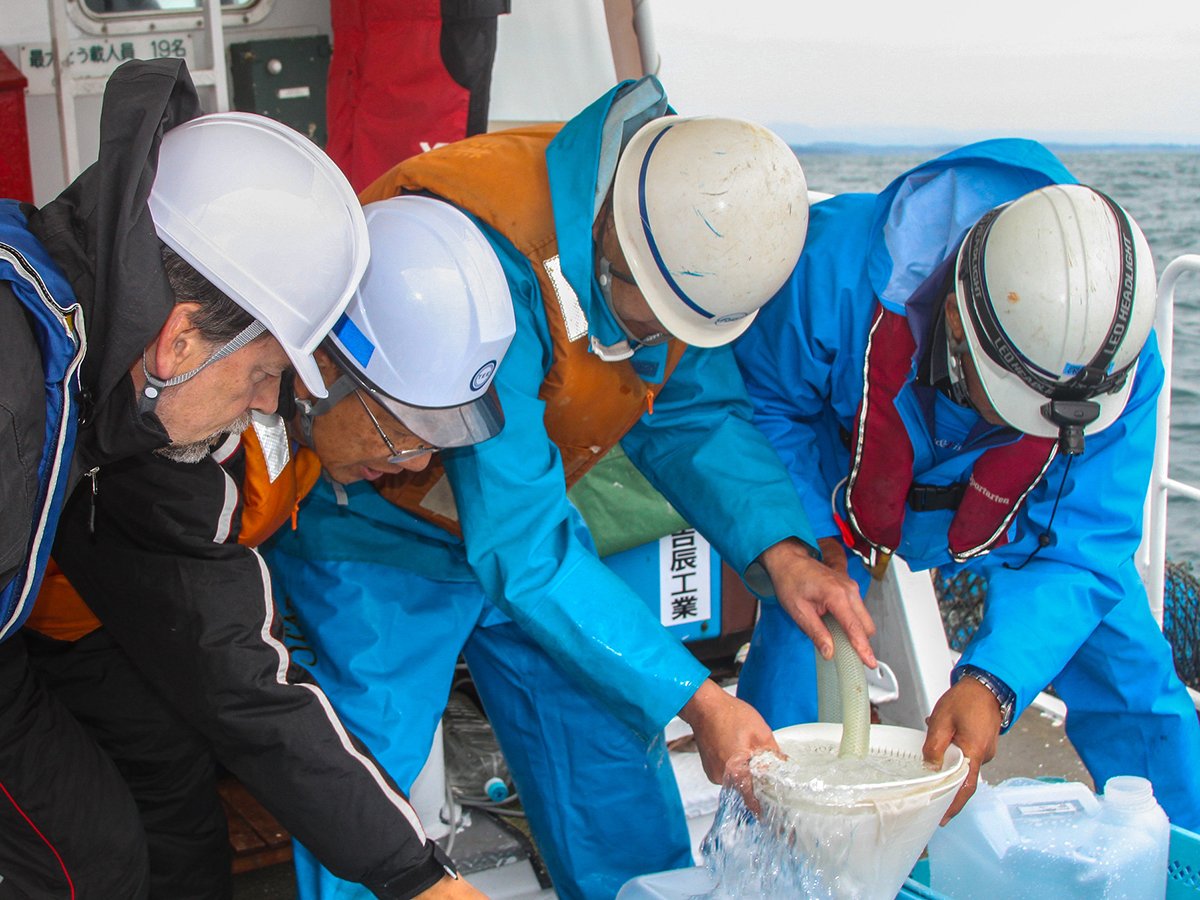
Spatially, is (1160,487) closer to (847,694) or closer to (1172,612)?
(1172,612)

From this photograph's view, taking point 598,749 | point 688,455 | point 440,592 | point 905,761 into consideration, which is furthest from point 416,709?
point 905,761

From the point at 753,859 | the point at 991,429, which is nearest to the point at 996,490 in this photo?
the point at 991,429

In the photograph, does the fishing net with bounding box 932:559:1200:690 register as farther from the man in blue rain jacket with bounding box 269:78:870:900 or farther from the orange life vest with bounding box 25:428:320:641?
the orange life vest with bounding box 25:428:320:641

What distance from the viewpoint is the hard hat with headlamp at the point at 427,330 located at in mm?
1576

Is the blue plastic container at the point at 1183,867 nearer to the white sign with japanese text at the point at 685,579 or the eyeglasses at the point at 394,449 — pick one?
the eyeglasses at the point at 394,449

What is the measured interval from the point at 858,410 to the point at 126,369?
57.9 inches

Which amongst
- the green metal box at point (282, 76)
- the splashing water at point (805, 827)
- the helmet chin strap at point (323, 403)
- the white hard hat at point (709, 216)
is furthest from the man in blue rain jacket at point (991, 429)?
the green metal box at point (282, 76)

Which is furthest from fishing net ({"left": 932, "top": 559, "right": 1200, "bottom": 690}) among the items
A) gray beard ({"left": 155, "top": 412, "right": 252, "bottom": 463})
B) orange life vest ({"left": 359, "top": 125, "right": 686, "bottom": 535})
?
gray beard ({"left": 155, "top": 412, "right": 252, "bottom": 463})

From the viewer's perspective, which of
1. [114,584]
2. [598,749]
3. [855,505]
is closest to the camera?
[114,584]

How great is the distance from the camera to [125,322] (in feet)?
3.70

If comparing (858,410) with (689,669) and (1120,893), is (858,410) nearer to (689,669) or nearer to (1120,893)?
(689,669)

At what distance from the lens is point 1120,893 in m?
1.71

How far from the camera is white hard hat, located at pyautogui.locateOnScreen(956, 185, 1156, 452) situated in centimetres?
171

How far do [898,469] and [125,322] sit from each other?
5.03 ft
